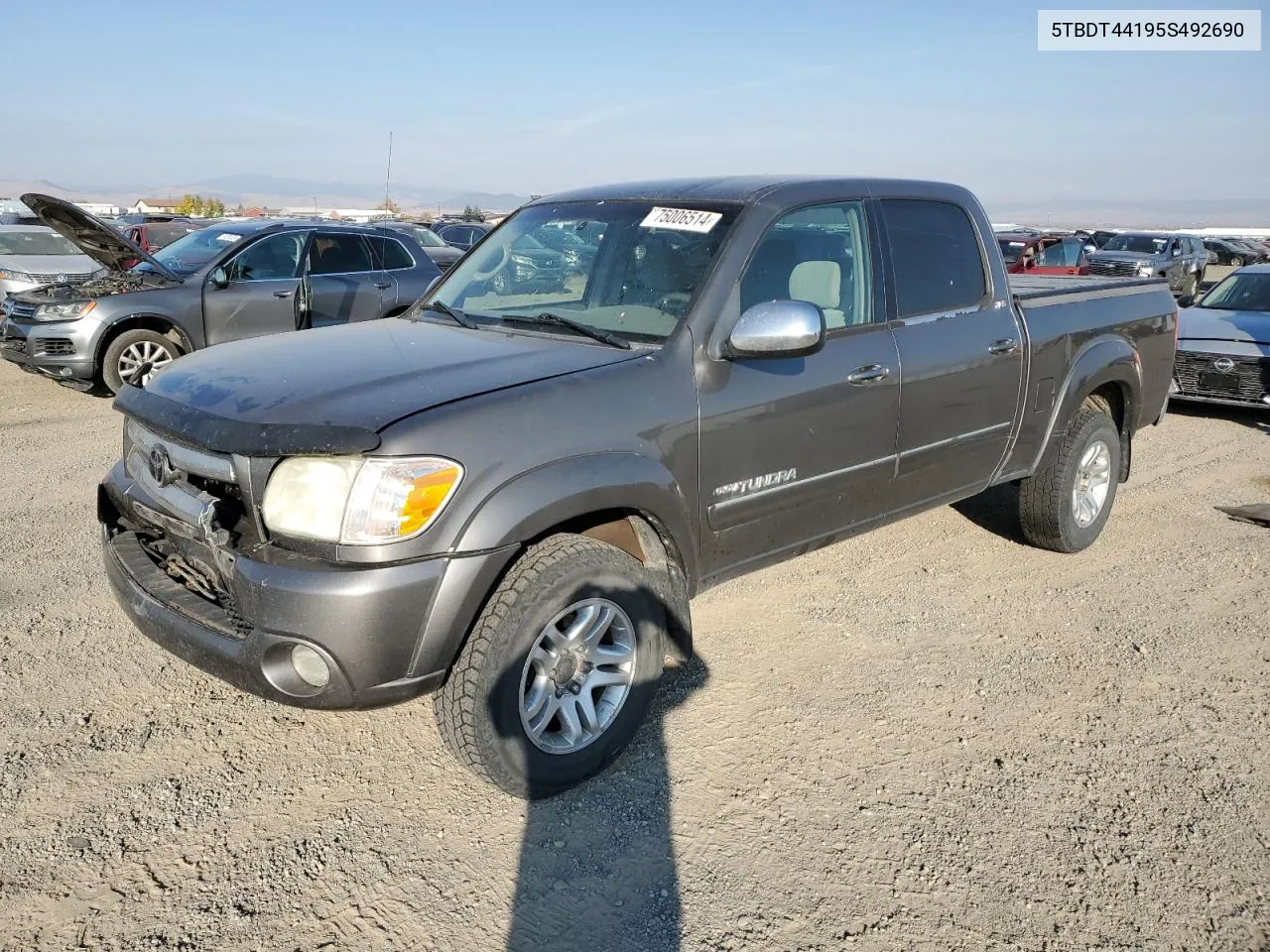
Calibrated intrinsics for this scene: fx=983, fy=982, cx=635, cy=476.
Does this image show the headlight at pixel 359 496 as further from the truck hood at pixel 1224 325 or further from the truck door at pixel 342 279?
the truck hood at pixel 1224 325

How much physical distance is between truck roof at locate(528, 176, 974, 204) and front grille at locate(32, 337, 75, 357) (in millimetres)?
6096

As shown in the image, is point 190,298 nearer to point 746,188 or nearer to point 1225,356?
point 746,188

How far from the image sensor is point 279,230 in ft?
31.2

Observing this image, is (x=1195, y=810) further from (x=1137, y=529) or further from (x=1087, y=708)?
(x=1137, y=529)

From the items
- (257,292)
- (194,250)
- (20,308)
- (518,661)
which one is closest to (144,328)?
(257,292)

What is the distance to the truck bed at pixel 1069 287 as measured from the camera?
490 cm

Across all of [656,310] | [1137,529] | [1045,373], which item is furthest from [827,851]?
[1137,529]

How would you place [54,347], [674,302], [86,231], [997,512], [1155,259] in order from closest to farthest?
1. [674,302]
2. [997,512]
3. [86,231]
4. [54,347]
5. [1155,259]

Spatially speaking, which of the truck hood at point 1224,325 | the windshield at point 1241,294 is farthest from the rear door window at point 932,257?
the windshield at point 1241,294

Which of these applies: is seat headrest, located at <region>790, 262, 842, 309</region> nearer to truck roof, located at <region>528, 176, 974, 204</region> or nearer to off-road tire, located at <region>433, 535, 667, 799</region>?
truck roof, located at <region>528, 176, 974, 204</region>

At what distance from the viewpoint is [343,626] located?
2549 mm

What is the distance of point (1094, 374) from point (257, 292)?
24.0 feet

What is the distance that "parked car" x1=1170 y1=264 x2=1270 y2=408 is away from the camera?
888 cm

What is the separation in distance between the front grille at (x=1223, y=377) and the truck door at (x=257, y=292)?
8.21 meters
